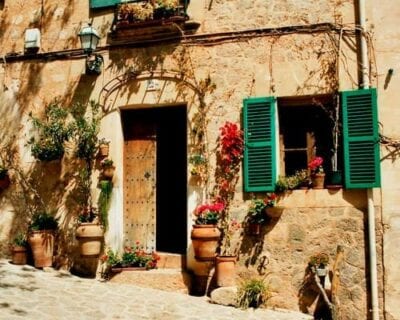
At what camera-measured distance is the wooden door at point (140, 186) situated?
8.37 meters

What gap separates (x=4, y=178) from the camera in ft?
28.8

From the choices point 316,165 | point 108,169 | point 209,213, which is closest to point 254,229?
point 209,213

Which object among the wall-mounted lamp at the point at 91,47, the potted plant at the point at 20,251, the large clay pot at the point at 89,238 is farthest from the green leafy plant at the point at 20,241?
the wall-mounted lamp at the point at 91,47

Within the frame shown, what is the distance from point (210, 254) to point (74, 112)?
345cm

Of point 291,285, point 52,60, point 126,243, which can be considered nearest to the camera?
point 291,285

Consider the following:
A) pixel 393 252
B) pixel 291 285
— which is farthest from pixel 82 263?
pixel 393 252

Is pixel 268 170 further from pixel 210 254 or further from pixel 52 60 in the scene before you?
pixel 52 60

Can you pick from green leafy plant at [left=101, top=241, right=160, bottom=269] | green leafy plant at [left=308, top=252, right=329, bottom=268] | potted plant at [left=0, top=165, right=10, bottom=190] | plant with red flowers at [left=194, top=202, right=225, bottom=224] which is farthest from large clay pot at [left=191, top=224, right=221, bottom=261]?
potted plant at [left=0, top=165, right=10, bottom=190]

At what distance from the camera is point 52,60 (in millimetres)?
8953

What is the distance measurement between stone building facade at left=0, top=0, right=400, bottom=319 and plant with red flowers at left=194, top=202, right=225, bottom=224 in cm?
31

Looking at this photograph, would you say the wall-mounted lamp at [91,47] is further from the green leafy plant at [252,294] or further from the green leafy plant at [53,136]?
the green leafy plant at [252,294]

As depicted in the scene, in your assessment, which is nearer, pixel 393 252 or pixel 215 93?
pixel 393 252

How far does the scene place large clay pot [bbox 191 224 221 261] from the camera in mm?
7246

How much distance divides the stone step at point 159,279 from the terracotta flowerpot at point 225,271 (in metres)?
0.58
